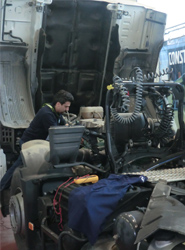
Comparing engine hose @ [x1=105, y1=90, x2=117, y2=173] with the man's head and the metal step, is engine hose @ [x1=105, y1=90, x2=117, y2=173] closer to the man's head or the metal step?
the metal step

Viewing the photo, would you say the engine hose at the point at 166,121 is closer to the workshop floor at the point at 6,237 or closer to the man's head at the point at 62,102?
the man's head at the point at 62,102

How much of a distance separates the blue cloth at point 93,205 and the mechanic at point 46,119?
5.88 feet

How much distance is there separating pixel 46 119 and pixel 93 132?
0.57 meters

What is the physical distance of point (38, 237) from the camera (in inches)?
122

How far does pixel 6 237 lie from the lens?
406cm

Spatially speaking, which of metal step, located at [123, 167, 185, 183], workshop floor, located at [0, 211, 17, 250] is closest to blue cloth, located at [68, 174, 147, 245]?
metal step, located at [123, 167, 185, 183]

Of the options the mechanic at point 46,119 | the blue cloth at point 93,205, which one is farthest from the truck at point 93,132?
the mechanic at point 46,119

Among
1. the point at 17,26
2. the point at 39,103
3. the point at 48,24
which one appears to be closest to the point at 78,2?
the point at 48,24

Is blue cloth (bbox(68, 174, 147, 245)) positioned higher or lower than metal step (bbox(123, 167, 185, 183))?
lower

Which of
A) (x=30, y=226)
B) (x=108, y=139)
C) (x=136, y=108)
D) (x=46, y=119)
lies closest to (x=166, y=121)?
(x=136, y=108)

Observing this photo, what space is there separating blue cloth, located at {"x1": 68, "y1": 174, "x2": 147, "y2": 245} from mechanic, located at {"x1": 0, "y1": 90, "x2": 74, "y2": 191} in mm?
1792

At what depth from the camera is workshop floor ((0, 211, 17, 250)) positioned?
3.86 metres

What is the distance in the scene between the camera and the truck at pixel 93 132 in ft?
7.55

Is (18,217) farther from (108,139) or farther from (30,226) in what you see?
(108,139)
